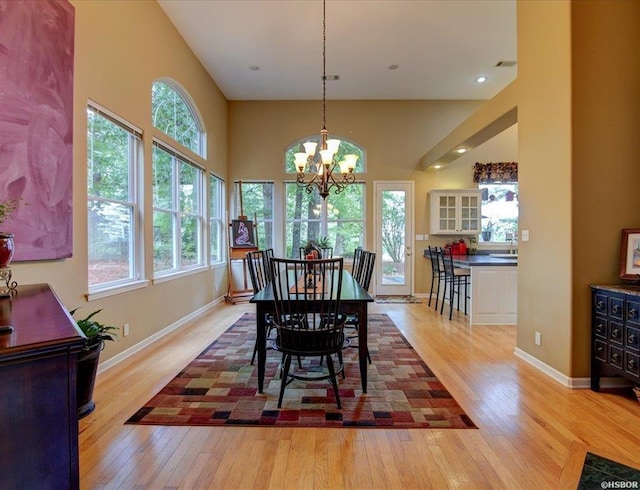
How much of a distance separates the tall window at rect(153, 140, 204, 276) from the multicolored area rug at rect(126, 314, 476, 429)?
1.72 metres

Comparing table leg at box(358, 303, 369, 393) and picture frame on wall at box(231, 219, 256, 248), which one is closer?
table leg at box(358, 303, 369, 393)

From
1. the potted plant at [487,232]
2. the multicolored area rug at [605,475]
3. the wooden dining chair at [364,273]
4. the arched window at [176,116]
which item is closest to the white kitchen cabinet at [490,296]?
the wooden dining chair at [364,273]

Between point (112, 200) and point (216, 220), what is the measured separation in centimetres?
339

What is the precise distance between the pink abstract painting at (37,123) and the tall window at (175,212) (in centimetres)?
160

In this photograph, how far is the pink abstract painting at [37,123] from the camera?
7.12 feet

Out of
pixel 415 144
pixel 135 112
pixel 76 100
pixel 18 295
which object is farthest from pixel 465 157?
pixel 18 295

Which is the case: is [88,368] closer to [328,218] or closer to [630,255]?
[630,255]

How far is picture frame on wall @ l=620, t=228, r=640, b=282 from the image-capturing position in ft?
8.87

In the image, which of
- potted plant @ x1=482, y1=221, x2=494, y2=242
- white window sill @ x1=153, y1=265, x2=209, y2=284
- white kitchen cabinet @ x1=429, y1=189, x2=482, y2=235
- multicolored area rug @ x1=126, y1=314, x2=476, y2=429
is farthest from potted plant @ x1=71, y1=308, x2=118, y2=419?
potted plant @ x1=482, y1=221, x2=494, y2=242

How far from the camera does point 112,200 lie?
3.40 m

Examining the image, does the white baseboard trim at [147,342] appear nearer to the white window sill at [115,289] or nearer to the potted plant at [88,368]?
the white window sill at [115,289]

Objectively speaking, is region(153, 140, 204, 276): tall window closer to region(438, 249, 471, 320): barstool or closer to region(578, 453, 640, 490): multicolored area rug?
region(438, 249, 471, 320): barstool

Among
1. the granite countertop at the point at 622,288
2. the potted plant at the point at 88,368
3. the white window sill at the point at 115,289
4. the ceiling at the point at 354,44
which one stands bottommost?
the potted plant at the point at 88,368

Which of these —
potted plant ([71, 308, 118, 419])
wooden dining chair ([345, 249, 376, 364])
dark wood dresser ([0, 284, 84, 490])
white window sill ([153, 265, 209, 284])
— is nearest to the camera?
dark wood dresser ([0, 284, 84, 490])
